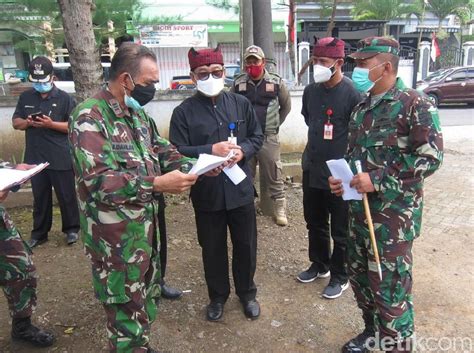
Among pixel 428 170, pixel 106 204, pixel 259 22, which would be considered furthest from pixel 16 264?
pixel 259 22

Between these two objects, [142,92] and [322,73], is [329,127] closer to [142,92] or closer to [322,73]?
[322,73]

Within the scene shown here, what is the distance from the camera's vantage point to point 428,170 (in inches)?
86.5

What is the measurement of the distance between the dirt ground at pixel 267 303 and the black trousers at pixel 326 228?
191 mm

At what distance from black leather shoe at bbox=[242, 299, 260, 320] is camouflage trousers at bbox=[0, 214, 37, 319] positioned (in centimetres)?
146

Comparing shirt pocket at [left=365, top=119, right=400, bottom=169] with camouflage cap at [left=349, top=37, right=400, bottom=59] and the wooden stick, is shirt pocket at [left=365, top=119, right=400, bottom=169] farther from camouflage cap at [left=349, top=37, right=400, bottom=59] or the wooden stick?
camouflage cap at [left=349, top=37, right=400, bottom=59]

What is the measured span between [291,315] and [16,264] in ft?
6.30

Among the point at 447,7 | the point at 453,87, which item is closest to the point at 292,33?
the point at 453,87

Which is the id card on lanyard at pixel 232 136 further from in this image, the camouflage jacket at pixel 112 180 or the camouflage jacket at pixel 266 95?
the camouflage jacket at pixel 266 95

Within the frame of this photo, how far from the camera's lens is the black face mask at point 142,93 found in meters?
2.20

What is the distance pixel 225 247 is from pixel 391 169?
135 cm

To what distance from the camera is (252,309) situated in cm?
317

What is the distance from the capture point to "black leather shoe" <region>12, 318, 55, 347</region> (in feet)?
9.22

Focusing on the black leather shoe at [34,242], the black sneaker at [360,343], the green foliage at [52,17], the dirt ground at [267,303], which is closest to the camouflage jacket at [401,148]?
the black sneaker at [360,343]

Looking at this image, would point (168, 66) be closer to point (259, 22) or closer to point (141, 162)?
point (259, 22)
